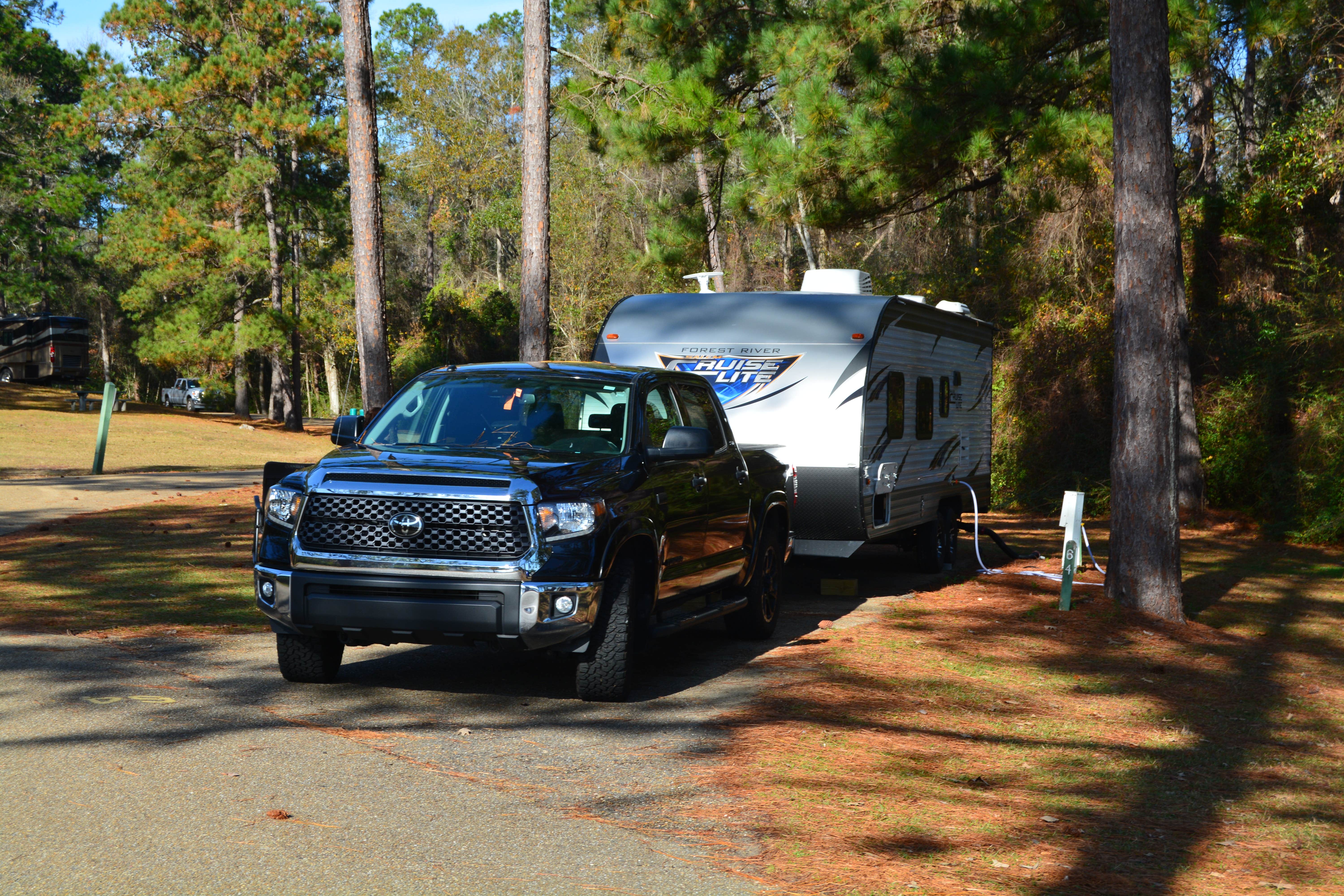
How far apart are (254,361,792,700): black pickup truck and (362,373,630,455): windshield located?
1 centimetres

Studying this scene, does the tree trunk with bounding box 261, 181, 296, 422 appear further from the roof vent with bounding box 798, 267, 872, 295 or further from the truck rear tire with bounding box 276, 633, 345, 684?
the truck rear tire with bounding box 276, 633, 345, 684

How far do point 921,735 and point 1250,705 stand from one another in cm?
279

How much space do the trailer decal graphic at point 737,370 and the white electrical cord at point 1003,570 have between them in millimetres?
3152

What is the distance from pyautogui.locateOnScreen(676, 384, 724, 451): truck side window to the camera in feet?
29.6

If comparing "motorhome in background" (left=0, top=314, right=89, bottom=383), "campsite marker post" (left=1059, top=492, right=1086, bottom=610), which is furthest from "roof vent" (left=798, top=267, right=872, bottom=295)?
"motorhome in background" (left=0, top=314, right=89, bottom=383)

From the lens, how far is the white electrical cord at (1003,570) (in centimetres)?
1289

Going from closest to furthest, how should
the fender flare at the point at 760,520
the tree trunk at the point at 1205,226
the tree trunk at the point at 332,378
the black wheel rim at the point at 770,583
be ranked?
1. the fender flare at the point at 760,520
2. the black wheel rim at the point at 770,583
3. the tree trunk at the point at 1205,226
4. the tree trunk at the point at 332,378

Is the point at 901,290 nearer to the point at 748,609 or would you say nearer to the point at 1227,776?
the point at 748,609

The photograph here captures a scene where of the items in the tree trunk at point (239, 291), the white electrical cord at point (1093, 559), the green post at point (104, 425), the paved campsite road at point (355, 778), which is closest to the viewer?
the paved campsite road at point (355, 778)

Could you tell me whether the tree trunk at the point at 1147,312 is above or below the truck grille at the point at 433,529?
above

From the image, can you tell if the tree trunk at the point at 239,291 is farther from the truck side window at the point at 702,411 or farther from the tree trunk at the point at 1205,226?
the truck side window at the point at 702,411

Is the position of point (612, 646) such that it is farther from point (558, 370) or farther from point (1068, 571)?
point (1068, 571)

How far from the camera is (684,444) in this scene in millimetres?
7684

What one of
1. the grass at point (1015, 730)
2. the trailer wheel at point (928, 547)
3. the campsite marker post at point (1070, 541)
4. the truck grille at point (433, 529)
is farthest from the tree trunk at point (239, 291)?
the truck grille at point (433, 529)
